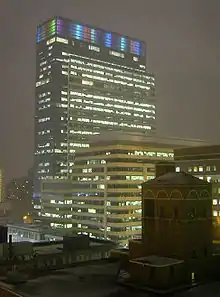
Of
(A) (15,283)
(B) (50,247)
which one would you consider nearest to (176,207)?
(A) (15,283)

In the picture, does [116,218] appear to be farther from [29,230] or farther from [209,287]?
[209,287]

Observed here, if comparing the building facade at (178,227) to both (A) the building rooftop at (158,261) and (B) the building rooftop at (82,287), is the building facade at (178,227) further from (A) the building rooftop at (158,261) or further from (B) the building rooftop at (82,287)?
(B) the building rooftop at (82,287)

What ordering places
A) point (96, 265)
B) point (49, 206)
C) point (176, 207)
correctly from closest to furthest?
point (176, 207) → point (96, 265) → point (49, 206)

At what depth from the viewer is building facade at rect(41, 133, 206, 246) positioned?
145038 millimetres

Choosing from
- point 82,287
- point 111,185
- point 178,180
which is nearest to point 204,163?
point 111,185

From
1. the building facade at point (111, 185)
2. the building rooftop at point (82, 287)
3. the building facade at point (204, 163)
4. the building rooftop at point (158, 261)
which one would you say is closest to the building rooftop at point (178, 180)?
the building rooftop at point (158, 261)

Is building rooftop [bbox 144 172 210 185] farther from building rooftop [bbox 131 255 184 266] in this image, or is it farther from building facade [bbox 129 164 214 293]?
building rooftop [bbox 131 255 184 266]

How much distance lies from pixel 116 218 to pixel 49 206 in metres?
45.7

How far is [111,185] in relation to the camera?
146125 mm

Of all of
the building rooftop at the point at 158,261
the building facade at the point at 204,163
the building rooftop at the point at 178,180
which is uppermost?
the building facade at the point at 204,163

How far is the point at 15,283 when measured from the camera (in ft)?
112

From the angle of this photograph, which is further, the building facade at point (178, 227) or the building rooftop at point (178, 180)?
the building rooftop at point (178, 180)

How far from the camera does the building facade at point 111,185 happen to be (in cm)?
14504

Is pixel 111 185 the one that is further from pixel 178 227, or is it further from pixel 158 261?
pixel 158 261
